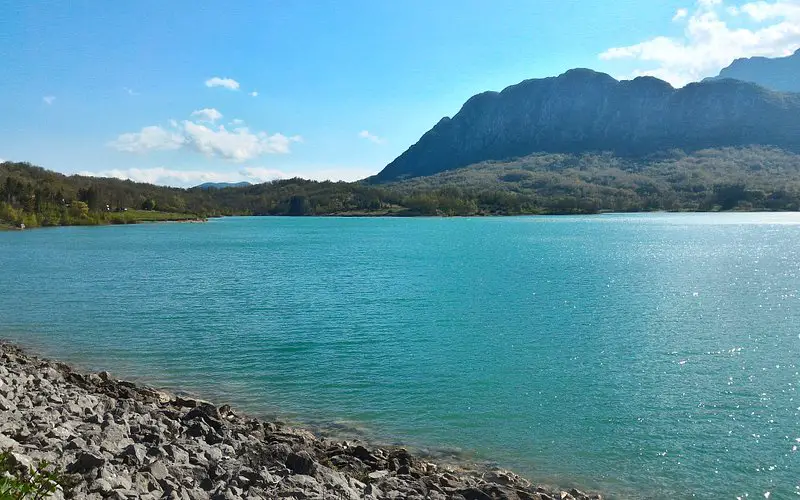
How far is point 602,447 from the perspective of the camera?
1669cm

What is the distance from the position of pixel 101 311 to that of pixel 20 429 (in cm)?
2906

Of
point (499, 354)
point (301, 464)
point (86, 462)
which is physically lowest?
point (499, 354)

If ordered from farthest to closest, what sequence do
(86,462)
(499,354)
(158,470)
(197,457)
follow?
(499,354) → (197,457) → (158,470) → (86,462)

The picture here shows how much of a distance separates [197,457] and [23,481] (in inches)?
190

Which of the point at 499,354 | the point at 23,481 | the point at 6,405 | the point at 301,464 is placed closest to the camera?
the point at 23,481

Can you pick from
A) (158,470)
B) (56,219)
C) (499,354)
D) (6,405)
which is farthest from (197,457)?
(56,219)

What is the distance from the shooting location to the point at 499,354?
90.1 ft

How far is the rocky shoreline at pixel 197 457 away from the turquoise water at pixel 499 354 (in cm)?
266

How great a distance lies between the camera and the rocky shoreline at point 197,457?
34.6 feet

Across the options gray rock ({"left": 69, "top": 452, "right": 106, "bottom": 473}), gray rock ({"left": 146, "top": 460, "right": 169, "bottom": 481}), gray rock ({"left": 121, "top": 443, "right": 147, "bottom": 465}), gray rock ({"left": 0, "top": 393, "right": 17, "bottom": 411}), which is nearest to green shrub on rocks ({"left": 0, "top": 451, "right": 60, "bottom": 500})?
gray rock ({"left": 69, "top": 452, "right": 106, "bottom": 473})

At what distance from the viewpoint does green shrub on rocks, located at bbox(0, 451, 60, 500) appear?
6.43m

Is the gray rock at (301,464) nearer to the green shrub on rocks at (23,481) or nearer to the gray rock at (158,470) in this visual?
the gray rock at (158,470)

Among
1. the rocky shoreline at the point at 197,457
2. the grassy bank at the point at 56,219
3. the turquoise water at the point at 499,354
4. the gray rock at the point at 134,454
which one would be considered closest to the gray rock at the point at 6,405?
the rocky shoreline at the point at 197,457

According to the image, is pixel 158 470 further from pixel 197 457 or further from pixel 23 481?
pixel 23 481
